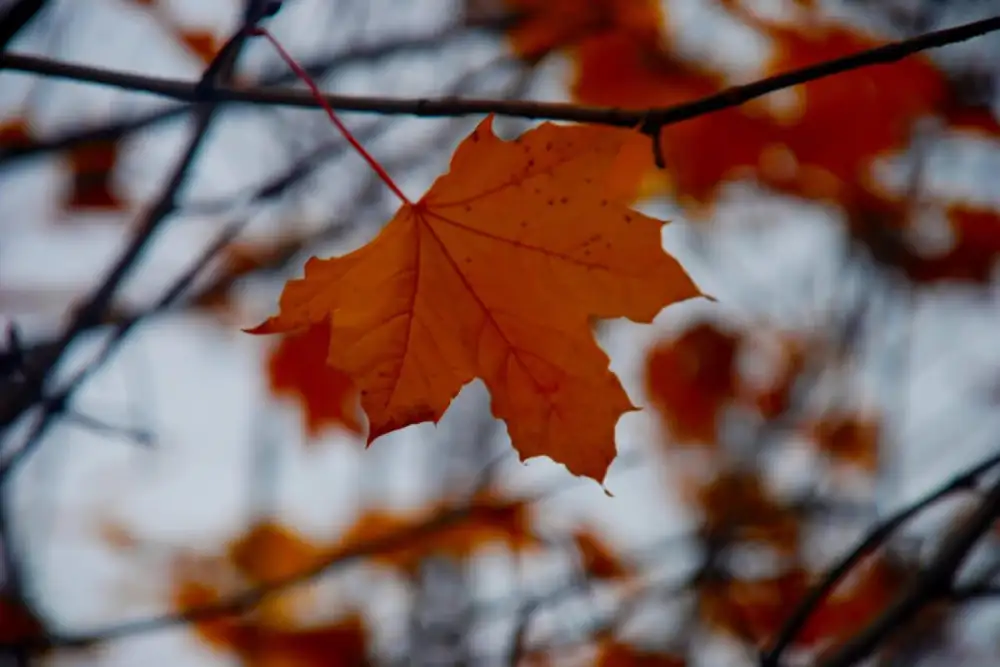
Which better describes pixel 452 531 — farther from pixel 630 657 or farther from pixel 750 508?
pixel 750 508

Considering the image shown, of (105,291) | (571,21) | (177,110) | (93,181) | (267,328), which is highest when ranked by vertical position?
(93,181)

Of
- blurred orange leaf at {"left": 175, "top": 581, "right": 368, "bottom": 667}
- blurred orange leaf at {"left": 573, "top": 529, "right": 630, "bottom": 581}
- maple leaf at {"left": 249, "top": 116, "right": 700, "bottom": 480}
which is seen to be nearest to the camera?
maple leaf at {"left": 249, "top": 116, "right": 700, "bottom": 480}

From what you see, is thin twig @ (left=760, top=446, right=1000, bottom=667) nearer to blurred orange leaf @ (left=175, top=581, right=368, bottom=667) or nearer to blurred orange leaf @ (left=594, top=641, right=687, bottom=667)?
blurred orange leaf @ (left=594, top=641, right=687, bottom=667)

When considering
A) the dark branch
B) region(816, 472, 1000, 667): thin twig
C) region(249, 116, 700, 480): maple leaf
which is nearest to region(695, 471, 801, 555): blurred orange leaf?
region(816, 472, 1000, 667): thin twig

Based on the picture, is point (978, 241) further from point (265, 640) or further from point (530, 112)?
point (265, 640)

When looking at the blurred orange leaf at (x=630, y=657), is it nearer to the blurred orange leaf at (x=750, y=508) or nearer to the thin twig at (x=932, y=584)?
the blurred orange leaf at (x=750, y=508)

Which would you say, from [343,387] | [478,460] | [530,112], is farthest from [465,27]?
[478,460]

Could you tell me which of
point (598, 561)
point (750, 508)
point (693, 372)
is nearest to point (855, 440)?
point (693, 372)
